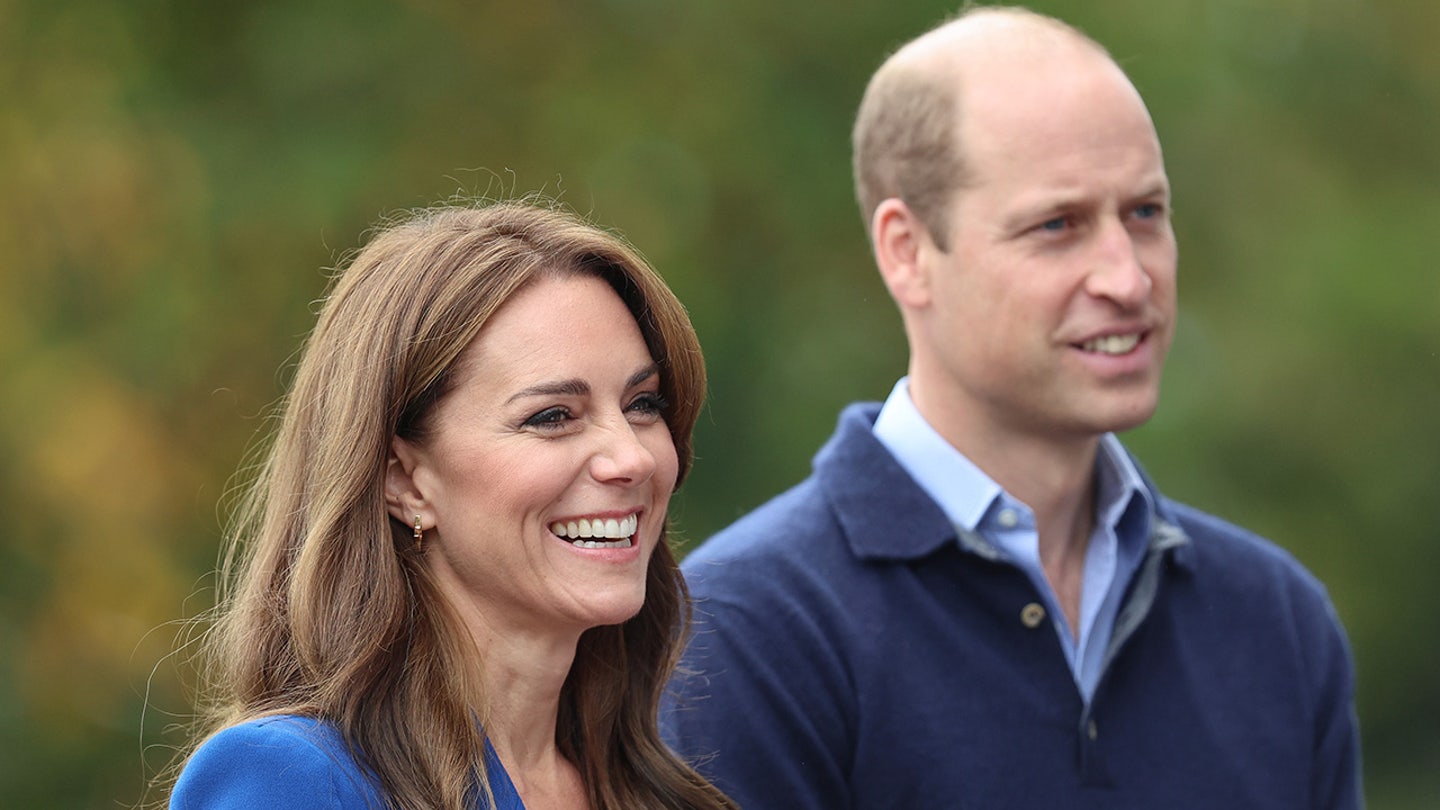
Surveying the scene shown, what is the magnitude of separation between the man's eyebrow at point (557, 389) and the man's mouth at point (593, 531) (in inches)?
6.0

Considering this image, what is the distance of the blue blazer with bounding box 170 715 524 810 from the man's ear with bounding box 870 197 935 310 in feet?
4.87

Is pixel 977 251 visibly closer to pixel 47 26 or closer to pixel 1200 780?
pixel 1200 780

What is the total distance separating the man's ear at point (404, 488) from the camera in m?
2.29

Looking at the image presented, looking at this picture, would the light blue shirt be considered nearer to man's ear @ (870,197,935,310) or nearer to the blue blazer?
man's ear @ (870,197,935,310)

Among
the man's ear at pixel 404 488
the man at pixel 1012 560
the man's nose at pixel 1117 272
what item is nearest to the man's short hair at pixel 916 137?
the man at pixel 1012 560

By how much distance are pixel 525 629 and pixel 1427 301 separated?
4.96 meters

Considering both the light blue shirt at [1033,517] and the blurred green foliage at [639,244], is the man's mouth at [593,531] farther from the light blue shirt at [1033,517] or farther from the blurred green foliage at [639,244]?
the blurred green foliage at [639,244]

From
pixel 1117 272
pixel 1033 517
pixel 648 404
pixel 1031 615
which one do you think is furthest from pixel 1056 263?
pixel 648 404

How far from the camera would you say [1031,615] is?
300cm

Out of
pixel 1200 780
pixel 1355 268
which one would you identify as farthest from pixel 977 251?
pixel 1355 268

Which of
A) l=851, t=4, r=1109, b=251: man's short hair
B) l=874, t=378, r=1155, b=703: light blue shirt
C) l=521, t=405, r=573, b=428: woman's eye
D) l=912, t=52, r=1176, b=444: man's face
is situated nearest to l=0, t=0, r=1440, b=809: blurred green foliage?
l=851, t=4, r=1109, b=251: man's short hair

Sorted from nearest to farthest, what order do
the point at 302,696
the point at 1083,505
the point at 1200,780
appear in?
the point at 302,696
the point at 1200,780
the point at 1083,505

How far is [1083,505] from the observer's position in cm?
329

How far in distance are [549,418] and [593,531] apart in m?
0.15
